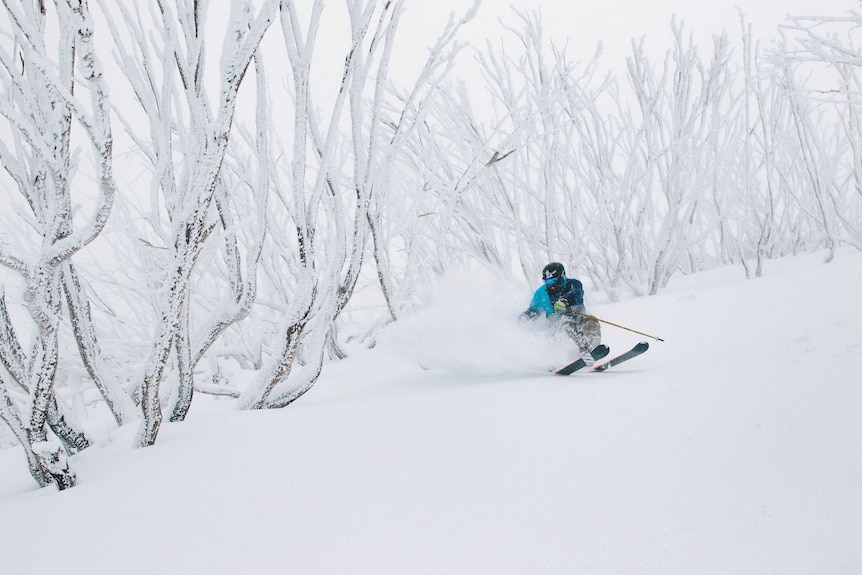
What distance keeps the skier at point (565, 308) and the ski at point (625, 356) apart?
0.14 metres

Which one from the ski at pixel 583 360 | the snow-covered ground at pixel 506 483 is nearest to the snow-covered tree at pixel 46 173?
the snow-covered ground at pixel 506 483

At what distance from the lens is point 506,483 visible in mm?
1126

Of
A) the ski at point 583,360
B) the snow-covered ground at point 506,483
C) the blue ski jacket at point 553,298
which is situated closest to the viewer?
the snow-covered ground at point 506,483

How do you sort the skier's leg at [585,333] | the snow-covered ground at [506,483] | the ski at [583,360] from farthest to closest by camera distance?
the skier's leg at [585,333] < the ski at [583,360] < the snow-covered ground at [506,483]

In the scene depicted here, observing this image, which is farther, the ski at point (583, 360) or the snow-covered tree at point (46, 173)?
the ski at point (583, 360)

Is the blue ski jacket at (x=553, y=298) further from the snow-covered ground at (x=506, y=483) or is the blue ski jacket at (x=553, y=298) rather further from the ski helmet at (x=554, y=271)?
the snow-covered ground at (x=506, y=483)

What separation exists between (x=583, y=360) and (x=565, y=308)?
0.47 metres

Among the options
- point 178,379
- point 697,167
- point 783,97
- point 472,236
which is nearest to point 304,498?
point 178,379

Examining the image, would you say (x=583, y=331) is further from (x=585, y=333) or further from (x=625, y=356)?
(x=625, y=356)

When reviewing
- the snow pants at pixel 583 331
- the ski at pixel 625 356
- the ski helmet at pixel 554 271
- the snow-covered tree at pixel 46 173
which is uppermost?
the snow-covered tree at pixel 46 173

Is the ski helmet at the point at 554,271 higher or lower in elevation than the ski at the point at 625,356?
higher

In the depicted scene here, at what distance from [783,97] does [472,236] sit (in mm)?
3103

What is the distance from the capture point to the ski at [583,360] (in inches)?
96.4

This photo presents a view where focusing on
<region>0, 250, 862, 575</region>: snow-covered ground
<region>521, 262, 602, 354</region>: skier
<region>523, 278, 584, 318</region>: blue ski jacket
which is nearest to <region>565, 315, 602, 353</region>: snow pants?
<region>521, 262, 602, 354</region>: skier
